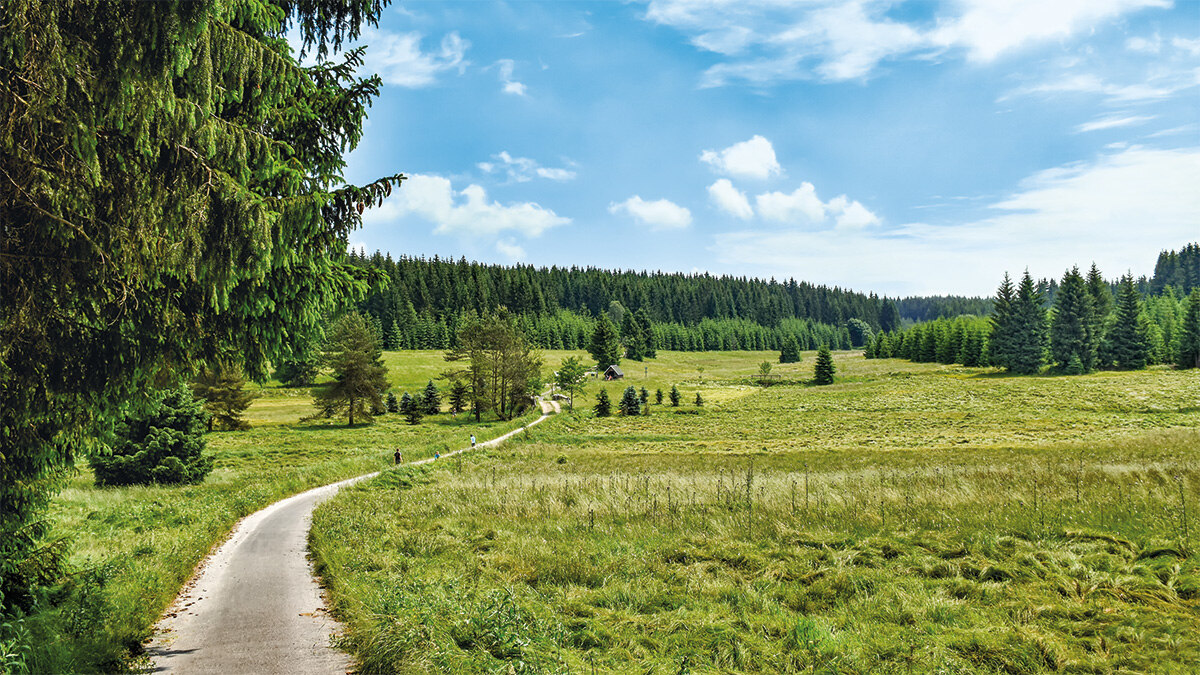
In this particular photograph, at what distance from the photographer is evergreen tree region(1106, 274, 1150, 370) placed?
80312mm

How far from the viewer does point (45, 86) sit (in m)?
4.86

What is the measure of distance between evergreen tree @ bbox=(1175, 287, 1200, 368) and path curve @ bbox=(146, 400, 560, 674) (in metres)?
A: 105

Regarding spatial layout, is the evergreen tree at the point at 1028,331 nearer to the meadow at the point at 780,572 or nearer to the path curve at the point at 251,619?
the meadow at the point at 780,572

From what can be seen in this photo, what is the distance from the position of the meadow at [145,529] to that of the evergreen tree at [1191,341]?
90792 millimetres

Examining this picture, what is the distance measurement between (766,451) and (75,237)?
36.3 meters

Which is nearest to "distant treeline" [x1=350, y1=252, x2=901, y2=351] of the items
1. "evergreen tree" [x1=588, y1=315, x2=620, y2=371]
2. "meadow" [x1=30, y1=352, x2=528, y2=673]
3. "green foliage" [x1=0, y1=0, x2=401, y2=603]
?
"evergreen tree" [x1=588, y1=315, x2=620, y2=371]

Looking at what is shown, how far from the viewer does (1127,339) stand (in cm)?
8144

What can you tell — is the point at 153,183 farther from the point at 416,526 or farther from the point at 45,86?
the point at 416,526

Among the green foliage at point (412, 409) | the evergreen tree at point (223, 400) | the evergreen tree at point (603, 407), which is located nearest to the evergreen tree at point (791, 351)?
the evergreen tree at point (603, 407)

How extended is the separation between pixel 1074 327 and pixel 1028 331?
17.5ft

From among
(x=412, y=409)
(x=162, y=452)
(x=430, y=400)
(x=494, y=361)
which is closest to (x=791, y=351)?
(x=430, y=400)

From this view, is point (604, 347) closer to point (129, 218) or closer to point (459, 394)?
point (459, 394)

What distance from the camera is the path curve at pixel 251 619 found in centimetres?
772

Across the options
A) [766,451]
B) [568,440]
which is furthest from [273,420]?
[766,451]
